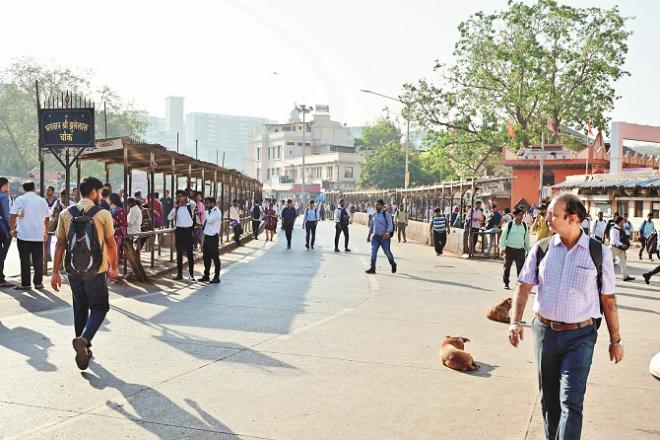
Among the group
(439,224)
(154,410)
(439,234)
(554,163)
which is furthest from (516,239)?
(554,163)

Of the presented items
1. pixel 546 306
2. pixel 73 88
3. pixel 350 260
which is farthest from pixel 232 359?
pixel 73 88

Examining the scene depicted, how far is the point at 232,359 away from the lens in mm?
7117

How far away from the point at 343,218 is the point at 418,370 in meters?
16.8

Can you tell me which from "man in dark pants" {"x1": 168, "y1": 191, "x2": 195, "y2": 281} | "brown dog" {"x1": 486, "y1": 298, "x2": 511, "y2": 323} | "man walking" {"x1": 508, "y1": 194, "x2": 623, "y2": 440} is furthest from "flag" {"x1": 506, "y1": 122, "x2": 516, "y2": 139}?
"man walking" {"x1": 508, "y1": 194, "x2": 623, "y2": 440}

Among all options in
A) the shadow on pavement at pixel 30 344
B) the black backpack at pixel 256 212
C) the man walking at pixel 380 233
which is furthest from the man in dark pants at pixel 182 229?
the black backpack at pixel 256 212

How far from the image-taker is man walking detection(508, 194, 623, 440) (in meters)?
4.25

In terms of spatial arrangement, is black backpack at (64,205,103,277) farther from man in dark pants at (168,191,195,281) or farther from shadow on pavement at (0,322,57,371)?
man in dark pants at (168,191,195,281)

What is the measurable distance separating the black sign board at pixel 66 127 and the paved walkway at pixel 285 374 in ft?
12.1

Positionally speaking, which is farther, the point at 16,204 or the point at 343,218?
the point at 343,218

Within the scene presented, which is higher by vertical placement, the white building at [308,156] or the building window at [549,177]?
the white building at [308,156]

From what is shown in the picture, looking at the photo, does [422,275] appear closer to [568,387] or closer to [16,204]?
[16,204]

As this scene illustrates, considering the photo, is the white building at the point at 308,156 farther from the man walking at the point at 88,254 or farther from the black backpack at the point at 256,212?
the man walking at the point at 88,254

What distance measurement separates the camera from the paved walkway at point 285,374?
16.8 feet

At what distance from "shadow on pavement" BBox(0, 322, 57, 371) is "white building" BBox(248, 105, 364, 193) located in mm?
89686
